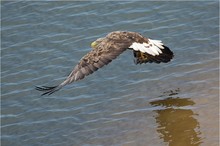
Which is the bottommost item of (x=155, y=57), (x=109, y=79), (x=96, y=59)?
(x=109, y=79)

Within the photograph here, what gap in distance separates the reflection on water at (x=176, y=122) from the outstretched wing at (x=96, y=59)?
141cm

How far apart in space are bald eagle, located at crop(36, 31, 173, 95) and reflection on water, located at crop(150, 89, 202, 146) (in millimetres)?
862

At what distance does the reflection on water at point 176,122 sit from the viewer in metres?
9.14

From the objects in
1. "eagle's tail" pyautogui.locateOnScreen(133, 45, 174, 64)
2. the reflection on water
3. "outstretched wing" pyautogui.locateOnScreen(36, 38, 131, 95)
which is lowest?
the reflection on water

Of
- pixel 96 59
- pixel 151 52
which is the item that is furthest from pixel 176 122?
pixel 96 59

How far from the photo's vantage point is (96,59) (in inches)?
368

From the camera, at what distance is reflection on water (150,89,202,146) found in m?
9.14

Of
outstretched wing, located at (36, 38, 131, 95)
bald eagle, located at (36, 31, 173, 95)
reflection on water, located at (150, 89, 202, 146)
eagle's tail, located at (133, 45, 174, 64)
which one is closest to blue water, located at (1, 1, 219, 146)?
reflection on water, located at (150, 89, 202, 146)

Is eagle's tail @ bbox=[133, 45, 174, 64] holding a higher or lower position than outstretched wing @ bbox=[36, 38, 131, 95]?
lower

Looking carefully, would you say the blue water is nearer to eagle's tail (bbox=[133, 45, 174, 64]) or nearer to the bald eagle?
eagle's tail (bbox=[133, 45, 174, 64])

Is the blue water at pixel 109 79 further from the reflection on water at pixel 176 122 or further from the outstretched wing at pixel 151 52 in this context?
the outstretched wing at pixel 151 52

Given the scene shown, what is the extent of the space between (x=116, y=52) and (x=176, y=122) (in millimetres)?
1642

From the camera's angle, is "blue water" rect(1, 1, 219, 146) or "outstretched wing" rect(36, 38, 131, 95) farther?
"blue water" rect(1, 1, 219, 146)

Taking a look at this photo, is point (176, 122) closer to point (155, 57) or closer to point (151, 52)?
point (151, 52)
